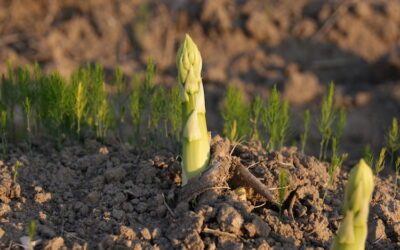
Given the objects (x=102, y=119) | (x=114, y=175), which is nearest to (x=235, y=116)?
(x=102, y=119)

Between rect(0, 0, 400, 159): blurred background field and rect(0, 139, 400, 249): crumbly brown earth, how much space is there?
3.40 metres

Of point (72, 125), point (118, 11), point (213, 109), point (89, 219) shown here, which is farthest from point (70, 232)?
point (118, 11)

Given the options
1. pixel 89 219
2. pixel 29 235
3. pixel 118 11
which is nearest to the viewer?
pixel 29 235

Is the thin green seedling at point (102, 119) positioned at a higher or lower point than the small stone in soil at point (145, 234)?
higher

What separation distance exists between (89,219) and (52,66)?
446 centimetres

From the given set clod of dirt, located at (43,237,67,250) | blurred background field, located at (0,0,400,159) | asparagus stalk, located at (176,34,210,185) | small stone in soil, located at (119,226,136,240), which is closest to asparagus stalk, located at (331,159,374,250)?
asparagus stalk, located at (176,34,210,185)

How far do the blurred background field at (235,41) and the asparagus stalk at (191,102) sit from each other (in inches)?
150

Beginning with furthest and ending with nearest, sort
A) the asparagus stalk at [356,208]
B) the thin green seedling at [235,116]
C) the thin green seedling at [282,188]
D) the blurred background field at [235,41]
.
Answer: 1. the blurred background field at [235,41]
2. the thin green seedling at [235,116]
3. the thin green seedling at [282,188]
4. the asparagus stalk at [356,208]

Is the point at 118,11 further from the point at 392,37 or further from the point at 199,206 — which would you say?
the point at 199,206

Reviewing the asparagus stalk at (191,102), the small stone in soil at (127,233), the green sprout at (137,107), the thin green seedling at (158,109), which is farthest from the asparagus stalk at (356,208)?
the green sprout at (137,107)

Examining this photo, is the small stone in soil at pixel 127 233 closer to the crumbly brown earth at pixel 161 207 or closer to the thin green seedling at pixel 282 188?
the crumbly brown earth at pixel 161 207

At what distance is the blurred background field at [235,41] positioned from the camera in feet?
23.8

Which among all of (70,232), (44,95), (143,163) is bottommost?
(70,232)

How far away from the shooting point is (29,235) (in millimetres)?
2957
